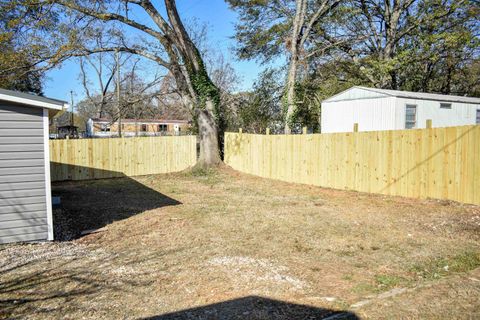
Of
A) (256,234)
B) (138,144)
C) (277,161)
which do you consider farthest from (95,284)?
(138,144)

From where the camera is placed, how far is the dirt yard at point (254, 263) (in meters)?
3.05

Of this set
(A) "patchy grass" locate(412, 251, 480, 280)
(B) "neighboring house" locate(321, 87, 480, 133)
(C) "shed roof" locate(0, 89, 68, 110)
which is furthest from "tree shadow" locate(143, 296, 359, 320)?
(B) "neighboring house" locate(321, 87, 480, 133)

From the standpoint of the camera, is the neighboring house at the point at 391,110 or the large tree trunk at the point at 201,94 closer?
the neighboring house at the point at 391,110

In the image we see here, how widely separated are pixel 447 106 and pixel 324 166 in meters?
5.90

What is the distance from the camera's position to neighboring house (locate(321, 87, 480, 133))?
1139 cm

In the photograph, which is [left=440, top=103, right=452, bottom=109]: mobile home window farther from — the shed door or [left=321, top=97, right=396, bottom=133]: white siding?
the shed door

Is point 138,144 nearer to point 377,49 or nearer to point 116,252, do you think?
point 116,252

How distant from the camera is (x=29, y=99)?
4.87 meters

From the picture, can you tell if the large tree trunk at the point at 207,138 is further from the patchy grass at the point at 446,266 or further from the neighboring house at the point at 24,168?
the patchy grass at the point at 446,266

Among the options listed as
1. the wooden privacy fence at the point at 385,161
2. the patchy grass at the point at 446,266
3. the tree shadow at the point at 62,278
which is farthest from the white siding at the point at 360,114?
the tree shadow at the point at 62,278

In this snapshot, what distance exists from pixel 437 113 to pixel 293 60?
5.67 meters

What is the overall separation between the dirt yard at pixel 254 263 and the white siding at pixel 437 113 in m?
4.87

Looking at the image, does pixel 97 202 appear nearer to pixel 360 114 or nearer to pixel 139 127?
pixel 360 114

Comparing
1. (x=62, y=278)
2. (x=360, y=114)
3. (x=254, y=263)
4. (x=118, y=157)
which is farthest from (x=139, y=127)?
(x=254, y=263)
